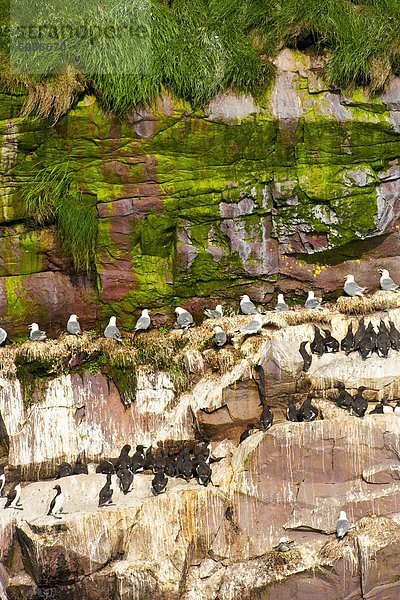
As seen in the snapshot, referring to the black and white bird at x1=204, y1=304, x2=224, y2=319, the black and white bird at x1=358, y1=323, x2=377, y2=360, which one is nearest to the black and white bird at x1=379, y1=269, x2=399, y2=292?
the black and white bird at x1=358, y1=323, x2=377, y2=360

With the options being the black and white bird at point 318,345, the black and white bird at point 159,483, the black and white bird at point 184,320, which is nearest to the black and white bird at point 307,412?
the black and white bird at point 318,345

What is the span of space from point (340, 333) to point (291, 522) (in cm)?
340

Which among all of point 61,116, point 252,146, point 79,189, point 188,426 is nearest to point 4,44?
point 61,116

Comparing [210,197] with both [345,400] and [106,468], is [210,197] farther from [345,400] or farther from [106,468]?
[106,468]

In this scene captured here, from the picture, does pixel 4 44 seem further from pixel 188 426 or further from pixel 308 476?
pixel 308 476

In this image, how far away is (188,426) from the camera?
1266 cm

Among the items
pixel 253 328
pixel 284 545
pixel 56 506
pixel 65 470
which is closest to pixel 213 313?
pixel 253 328

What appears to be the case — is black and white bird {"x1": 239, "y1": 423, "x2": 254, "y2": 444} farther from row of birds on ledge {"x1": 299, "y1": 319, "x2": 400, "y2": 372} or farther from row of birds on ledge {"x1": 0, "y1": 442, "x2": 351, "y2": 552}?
row of birds on ledge {"x1": 299, "y1": 319, "x2": 400, "y2": 372}

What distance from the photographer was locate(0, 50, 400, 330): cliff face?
43.9ft

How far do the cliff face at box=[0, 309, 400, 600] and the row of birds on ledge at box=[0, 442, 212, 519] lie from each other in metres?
0.16

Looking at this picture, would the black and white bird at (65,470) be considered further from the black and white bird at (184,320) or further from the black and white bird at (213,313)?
the black and white bird at (213,313)

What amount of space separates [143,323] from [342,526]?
479 centimetres

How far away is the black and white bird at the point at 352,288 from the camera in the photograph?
13.7 metres

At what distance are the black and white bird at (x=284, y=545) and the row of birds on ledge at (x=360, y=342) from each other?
8.88 feet
